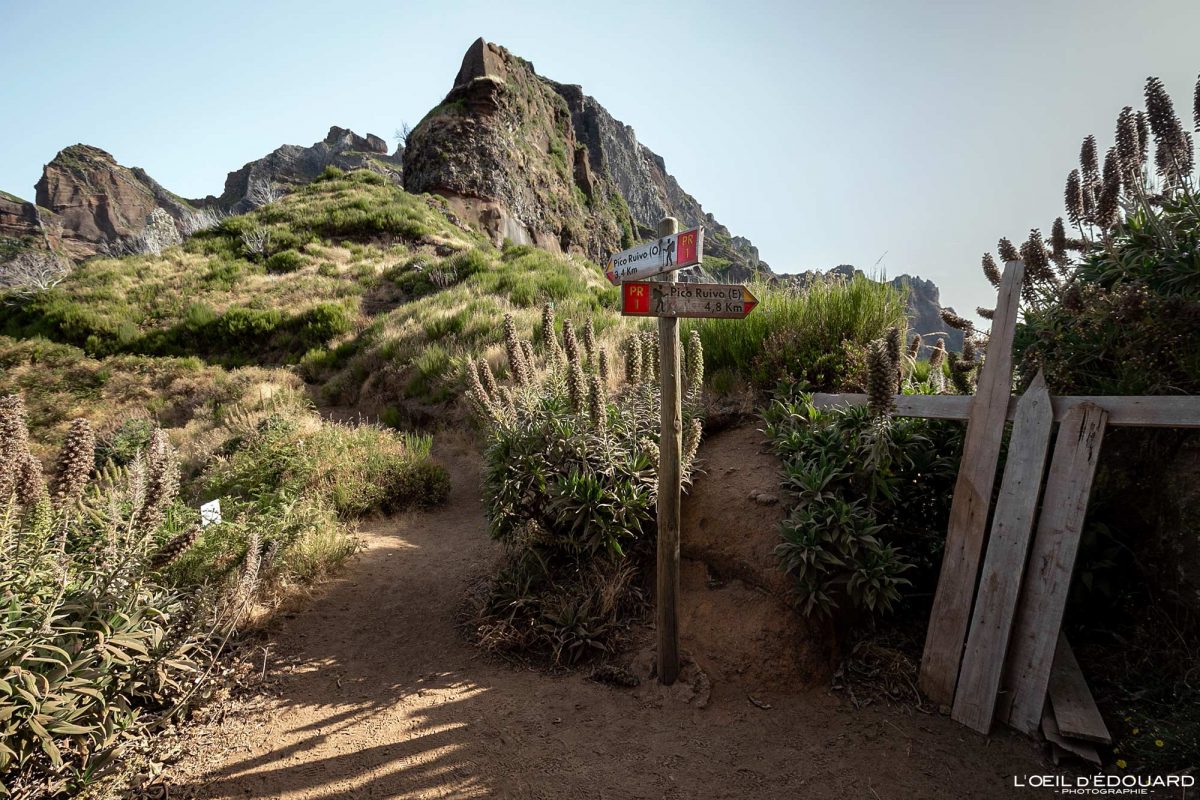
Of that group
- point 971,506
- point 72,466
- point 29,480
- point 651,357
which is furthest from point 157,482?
point 971,506

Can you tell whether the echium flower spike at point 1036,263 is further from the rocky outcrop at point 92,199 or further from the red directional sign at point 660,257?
the rocky outcrop at point 92,199

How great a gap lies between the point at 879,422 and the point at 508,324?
3184mm

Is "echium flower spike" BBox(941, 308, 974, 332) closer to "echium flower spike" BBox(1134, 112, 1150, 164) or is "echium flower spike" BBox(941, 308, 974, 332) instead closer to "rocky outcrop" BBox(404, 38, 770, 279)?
"echium flower spike" BBox(1134, 112, 1150, 164)

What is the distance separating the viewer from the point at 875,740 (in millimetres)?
2971

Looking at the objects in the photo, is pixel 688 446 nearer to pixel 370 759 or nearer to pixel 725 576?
pixel 725 576

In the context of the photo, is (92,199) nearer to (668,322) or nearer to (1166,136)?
(668,322)

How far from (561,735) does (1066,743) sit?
264 centimetres

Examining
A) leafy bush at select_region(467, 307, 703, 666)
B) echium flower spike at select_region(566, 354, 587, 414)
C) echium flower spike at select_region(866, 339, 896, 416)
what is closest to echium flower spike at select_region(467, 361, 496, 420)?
leafy bush at select_region(467, 307, 703, 666)

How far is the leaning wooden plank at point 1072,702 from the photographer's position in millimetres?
2639

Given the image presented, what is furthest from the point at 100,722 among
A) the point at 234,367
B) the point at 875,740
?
the point at 234,367

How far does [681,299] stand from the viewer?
3254mm

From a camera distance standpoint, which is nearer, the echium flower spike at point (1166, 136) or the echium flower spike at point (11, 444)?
the echium flower spike at point (11, 444)

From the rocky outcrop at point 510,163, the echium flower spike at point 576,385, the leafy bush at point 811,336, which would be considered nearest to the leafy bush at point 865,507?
the leafy bush at point 811,336

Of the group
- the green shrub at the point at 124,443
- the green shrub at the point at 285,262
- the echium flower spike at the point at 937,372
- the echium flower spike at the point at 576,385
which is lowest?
the green shrub at the point at 124,443
